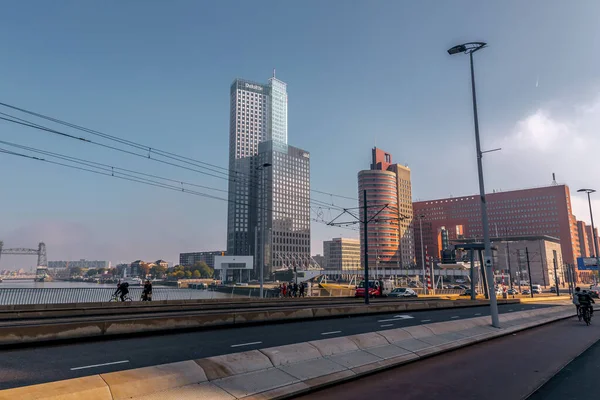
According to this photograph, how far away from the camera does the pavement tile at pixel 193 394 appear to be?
20.3 ft

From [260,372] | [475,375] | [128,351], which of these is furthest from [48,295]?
[475,375]

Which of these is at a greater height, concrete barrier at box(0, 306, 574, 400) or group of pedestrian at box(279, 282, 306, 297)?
concrete barrier at box(0, 306, 574, 400)

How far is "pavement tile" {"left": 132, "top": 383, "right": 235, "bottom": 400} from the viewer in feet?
20.3

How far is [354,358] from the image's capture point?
Answer: 378 inches

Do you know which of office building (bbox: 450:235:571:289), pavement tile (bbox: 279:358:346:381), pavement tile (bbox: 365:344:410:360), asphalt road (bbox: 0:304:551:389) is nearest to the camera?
asphalt road (bbox: 0:304:551:389)

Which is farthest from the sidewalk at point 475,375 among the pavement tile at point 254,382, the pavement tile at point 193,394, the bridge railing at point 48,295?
the bridge railing at point 48,295

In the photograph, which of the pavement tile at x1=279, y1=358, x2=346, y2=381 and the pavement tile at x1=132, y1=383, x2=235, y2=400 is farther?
the pavement tile at x1=279, y1=358, x2=346, y2=381

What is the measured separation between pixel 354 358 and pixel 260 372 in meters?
2.84

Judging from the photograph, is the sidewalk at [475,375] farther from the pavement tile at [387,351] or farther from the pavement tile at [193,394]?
the pavement tile at [193,394]

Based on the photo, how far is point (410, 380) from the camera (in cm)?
846

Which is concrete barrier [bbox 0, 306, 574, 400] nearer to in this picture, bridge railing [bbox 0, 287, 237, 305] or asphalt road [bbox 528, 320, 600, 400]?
asphalt road [bbox 528, 320, 600, 400]

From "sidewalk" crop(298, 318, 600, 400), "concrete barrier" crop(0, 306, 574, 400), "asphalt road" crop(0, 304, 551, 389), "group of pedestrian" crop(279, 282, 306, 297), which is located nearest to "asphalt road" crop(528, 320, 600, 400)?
"sidewalk" crop(298, 318, 600, 400)

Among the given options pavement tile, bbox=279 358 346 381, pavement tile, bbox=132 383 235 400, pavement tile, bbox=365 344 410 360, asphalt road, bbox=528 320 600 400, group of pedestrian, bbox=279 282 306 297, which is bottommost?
group of pedestrian, bbox=279 282 306 297

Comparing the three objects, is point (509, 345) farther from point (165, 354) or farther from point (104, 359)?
point (104, 359)
